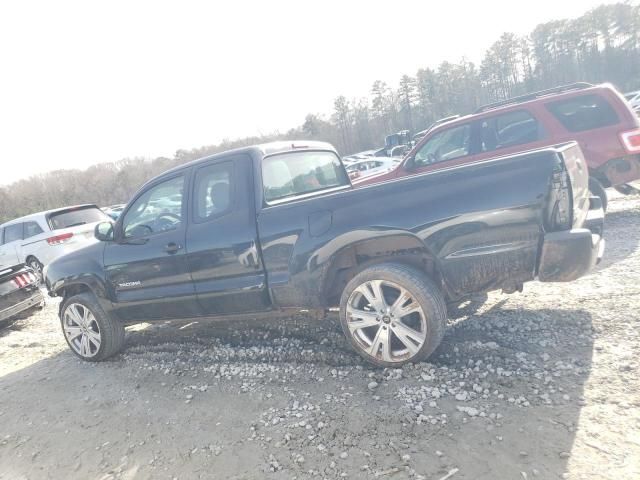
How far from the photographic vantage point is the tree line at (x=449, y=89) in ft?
148

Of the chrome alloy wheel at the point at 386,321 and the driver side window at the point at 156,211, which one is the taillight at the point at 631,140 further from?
the driver side window at the point at 156,211

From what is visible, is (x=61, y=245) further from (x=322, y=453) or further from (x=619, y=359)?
(x=619, y=359)

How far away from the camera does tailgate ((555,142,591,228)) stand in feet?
9.47

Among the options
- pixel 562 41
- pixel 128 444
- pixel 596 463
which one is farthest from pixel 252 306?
pixel 562 41

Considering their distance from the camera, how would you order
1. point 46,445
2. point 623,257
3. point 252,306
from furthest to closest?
point 623,257
point 252,306
point 46,445

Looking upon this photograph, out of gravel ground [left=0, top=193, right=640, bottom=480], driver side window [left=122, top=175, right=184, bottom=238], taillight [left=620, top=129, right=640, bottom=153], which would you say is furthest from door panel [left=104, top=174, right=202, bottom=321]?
taillight [left=620, top=129, right=640, bottom=153]

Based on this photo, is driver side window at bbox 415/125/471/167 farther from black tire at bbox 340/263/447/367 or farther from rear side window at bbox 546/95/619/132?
black tire at bbox 340/263/447/367

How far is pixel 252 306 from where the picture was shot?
3.73 m

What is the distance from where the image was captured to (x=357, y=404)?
291 centimetres

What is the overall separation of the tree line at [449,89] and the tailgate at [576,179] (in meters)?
46.0

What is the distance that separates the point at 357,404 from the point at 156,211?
2.71 m

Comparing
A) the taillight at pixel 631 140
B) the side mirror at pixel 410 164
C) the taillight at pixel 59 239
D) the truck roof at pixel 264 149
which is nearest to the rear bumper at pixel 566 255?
the truck roof at pixel 264 149

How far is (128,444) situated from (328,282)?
1.85 meters

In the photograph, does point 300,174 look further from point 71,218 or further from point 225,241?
point 71,218
